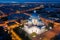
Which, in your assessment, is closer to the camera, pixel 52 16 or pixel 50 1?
pixel 52 16

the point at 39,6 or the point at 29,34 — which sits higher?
the point at 39,6

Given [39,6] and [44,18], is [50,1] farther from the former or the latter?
[44,18]

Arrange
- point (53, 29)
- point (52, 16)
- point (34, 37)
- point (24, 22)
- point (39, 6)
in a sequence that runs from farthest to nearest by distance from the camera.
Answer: point (39, 6)
point (52, 16)
point (24, 22)
point (53, 29)
point (34, 37)

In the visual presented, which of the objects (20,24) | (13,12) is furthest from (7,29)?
(13,12)

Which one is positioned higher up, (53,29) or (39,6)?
(39,6)

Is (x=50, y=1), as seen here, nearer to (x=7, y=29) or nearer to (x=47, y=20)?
(x=47, y=20)

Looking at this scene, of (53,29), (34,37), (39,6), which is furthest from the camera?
(39,6)

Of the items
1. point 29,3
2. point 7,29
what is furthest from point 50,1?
point 7,29

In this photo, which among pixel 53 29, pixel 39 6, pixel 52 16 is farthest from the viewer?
pixel 39 6

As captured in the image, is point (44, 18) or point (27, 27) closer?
point (27, 27)
